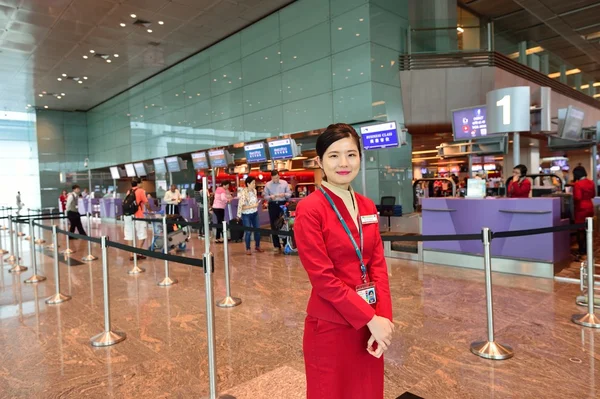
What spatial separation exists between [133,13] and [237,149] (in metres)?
5.75

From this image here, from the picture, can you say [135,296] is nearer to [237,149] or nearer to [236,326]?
[236,326]

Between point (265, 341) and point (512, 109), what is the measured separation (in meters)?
6.41

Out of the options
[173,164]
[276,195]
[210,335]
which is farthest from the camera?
[173,164]

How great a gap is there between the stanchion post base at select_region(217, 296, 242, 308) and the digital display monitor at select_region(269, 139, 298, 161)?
689 cm

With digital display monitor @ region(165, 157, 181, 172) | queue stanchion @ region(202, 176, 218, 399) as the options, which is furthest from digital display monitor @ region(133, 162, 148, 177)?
queue stanchion @ region(202, 176, 218, 399)

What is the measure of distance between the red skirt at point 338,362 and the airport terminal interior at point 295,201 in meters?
0.02

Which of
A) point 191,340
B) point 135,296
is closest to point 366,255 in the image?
point 191,340

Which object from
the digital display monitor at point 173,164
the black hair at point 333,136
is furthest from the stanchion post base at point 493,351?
the digital display monitor at point 173,164

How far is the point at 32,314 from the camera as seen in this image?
4.71m

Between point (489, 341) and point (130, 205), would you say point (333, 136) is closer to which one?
point (489, 341)

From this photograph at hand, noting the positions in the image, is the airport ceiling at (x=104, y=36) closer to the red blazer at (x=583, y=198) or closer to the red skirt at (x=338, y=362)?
the red blazer at (x=583, y=198)

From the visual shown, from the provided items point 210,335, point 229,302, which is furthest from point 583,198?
point 210,335

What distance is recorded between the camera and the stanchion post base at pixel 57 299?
5.15 meters

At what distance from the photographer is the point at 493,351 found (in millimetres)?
3170
